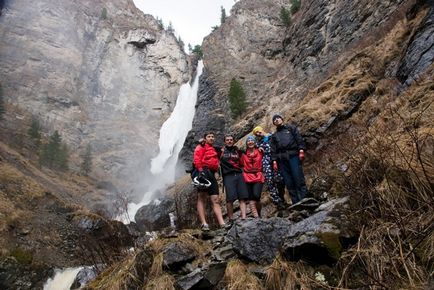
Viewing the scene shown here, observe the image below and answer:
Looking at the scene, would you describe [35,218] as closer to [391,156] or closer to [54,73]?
[391,156]

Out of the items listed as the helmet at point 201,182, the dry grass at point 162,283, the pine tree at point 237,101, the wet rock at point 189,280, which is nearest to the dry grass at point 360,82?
the helmet at point 201,182

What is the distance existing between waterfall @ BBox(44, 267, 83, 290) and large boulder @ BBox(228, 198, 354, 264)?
602 inches

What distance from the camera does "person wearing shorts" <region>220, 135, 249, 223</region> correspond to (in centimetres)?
742

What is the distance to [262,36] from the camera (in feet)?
166

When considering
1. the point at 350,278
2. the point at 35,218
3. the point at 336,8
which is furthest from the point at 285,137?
the point at 336,8

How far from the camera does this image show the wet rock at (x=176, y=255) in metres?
5.12

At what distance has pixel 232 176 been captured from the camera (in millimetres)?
7520

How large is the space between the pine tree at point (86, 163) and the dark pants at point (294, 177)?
156 ft

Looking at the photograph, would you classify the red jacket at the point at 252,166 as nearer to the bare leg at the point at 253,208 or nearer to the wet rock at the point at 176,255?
the bare leg at the point at 253,208

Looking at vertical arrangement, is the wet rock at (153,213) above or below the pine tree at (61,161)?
below

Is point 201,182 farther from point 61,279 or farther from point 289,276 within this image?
point 61,279

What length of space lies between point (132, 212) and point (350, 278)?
34163 millimetres

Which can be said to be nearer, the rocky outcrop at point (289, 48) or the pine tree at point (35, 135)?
the rocky outcrop at point (289, 48)

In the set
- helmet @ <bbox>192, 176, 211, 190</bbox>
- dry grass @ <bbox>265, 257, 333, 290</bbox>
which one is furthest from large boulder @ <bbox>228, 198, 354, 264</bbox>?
helmet @ <bbox>192, 176, 211, 190</bbox>
